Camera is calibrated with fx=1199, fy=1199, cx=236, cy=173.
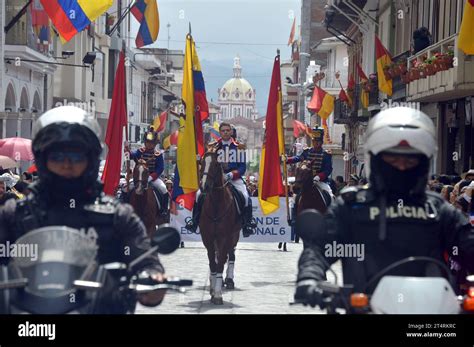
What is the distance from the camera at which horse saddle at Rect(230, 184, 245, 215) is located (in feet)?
51.6

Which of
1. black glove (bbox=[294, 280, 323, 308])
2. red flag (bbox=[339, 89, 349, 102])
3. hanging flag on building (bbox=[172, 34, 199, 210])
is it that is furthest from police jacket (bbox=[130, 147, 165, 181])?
red flag (bbox=[339, 89, 349, 102])

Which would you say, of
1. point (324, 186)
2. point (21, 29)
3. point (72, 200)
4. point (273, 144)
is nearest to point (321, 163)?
point (324, 186)

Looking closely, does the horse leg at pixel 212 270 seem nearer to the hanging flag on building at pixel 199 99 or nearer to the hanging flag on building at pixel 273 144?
the hanging flag on building at pixel 273 144

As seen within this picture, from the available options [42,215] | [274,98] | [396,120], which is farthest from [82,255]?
[274,98]

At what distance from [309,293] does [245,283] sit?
37.3ft

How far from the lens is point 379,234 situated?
5.85 meters

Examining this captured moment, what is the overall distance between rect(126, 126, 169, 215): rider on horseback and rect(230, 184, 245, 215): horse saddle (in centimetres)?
340

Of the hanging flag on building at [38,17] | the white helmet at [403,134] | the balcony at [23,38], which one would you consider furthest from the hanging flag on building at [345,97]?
the white helmet at [403,134]

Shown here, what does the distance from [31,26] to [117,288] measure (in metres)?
35.2

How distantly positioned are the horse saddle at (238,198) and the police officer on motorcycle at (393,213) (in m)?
9.63

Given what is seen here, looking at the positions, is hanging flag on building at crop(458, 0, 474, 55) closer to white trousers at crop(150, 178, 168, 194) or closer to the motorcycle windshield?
white trousers at crop(150, 178, 168, 194)

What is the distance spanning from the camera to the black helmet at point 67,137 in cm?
580
